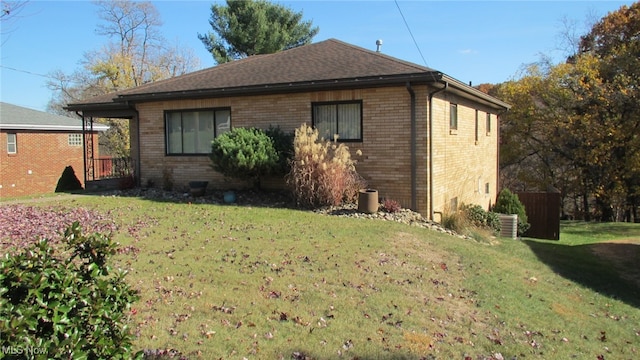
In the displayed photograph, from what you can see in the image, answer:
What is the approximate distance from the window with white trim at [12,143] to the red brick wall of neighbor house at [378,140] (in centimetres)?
1123

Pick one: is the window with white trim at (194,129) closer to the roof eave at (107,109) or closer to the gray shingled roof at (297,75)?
the gray shingled roof at (297,75)

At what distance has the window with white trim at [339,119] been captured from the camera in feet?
40.4

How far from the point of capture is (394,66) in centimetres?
1209

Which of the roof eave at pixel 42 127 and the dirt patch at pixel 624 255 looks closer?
the dirt patch at pixel 624 255

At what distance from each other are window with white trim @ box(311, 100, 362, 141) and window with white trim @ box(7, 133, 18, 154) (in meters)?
17.9

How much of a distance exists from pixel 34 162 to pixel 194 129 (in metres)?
14.3

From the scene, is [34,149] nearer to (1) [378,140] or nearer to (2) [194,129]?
(2) [194,129]

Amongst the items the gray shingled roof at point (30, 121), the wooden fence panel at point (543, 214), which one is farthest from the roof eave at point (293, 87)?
the gray shingled roof at point (30, 121)

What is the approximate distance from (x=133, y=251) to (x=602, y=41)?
30064 mm

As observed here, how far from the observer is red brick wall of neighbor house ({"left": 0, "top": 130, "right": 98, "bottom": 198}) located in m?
23.2

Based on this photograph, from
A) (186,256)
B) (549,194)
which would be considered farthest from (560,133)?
(186,256)

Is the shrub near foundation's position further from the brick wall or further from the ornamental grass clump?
the brick wall

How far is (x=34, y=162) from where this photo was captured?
24250 millimetres

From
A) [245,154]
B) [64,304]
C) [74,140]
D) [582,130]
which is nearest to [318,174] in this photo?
[245,154]
